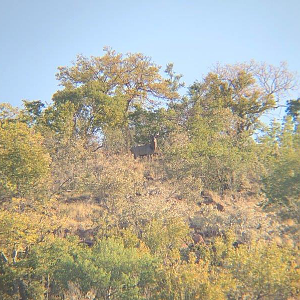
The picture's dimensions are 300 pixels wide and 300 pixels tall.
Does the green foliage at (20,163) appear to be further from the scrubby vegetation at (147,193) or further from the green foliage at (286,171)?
the green foliage at (286,171)

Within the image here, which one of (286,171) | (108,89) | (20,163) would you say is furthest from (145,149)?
(286,171)

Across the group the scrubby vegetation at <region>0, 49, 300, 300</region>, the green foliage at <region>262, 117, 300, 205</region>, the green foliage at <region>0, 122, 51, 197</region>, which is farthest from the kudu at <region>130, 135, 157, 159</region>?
the green foliage at <region>262, 117, 300, 205</region>

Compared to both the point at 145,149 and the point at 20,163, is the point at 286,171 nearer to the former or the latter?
the point at 20,163

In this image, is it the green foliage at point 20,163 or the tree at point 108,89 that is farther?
the tree at point 108,89

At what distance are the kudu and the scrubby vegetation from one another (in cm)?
59

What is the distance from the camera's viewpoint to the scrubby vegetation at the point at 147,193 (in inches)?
453

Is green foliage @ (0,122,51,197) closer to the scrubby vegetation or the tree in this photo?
the scrubby vegetation

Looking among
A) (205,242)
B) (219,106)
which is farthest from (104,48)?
(205,242)

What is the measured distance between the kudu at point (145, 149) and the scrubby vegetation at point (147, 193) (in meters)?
0.59

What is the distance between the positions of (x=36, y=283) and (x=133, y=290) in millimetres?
3562

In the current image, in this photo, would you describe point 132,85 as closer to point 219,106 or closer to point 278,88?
point 219,106

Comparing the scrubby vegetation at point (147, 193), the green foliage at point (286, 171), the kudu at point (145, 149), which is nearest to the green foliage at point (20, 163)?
the scrubby vegetation at point (147, 193)

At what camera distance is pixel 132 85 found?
99.7ft

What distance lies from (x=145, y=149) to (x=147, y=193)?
9191 millimetres
